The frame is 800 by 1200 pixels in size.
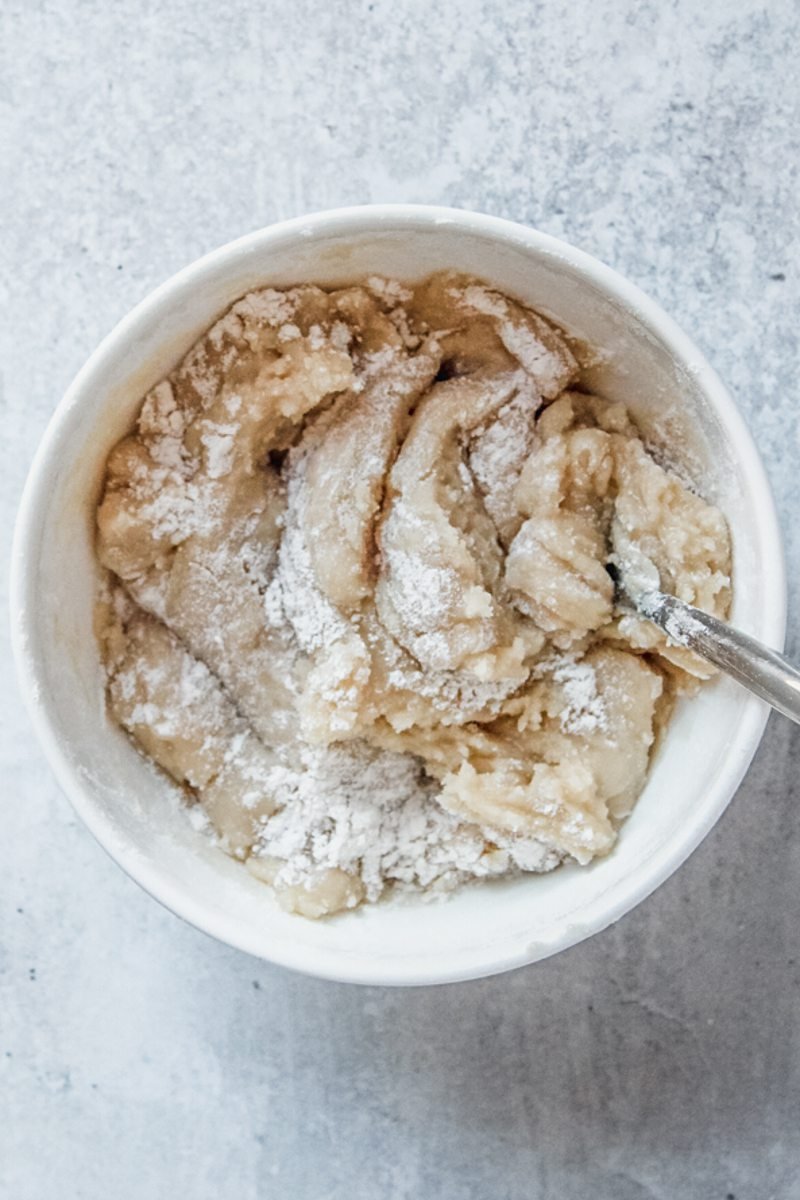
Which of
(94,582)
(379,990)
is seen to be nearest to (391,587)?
(94,582)

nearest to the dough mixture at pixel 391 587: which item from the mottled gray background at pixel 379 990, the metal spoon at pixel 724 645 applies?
the metal spoon at pixel 724 645

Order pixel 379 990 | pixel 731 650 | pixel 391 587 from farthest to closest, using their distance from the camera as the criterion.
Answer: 1. pixel 379 990
2. pixel 391 587
3. pixel 731 650

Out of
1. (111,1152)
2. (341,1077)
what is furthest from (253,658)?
(111,1152)

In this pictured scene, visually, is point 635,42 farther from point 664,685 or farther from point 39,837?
point 39,837

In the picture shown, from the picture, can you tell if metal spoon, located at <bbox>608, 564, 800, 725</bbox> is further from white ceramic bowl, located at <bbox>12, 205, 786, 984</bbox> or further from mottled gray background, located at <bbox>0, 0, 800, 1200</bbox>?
mottled gray background, located at <bbox>0, 0, 800, 1200</bbox>

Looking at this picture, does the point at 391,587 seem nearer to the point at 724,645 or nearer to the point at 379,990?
the point at 724,645
